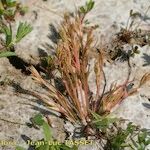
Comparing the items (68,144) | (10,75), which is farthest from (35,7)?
(68,144)

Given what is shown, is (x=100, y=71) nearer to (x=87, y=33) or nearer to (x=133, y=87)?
(x=133, y=87)

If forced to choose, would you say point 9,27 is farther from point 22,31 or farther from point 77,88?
point 77,88

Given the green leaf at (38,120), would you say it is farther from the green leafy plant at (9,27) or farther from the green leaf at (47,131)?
the green leafy plant at (9,27)

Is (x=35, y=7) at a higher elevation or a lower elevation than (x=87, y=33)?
higher

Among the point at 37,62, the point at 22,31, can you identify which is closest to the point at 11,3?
the point at 22,31


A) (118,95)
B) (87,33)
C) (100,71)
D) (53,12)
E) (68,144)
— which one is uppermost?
(53,12)

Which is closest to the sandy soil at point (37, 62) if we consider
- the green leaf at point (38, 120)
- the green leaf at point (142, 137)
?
the green leaf at point (38, 120)

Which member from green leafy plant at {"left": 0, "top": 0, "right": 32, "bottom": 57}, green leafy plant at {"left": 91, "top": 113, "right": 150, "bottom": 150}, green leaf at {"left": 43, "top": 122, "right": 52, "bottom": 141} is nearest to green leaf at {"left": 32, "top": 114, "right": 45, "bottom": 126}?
green leaf at {"left": 43, "top": 122, "right": 52, "bottom": 141}
